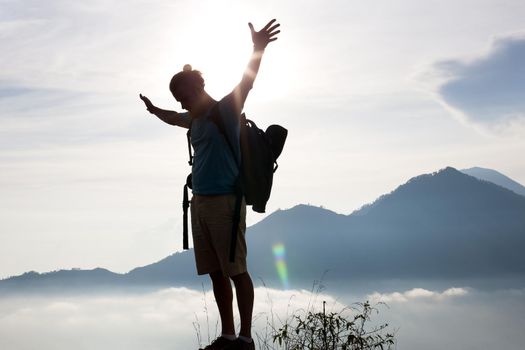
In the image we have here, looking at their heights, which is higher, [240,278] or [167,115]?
[167,115]

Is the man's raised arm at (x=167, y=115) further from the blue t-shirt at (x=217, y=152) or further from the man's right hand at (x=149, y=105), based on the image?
the blue t-shirt at (x=217, y=152)

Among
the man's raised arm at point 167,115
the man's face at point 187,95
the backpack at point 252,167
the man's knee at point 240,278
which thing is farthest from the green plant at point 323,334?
the man's face at point 187,95

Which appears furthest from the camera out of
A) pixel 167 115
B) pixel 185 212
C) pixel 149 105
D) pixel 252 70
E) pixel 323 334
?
pixel 323 334

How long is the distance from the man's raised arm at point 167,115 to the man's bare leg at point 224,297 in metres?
1.32

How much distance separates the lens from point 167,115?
5.56m

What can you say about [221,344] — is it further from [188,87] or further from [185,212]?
[188,87]

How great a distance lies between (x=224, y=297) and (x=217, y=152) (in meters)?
1.20

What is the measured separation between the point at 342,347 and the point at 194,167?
2.66 m

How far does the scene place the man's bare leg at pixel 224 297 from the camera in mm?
5027

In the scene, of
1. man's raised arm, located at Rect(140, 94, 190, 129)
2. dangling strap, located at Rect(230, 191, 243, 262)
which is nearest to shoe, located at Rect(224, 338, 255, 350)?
dangling strap, located at Rect(230, 191, 243, 262)

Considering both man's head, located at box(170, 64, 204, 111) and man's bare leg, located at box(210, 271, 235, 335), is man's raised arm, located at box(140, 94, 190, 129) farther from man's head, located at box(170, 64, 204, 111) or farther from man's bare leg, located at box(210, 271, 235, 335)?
man's bare leg, located at box(210, 271, 235, 335)

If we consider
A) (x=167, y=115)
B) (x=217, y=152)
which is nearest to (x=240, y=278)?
(x=217, y=152)

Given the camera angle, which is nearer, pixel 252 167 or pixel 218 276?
pixel 252 167

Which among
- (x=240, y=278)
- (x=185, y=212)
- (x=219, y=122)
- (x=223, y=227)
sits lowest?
(x=240, y=278)
